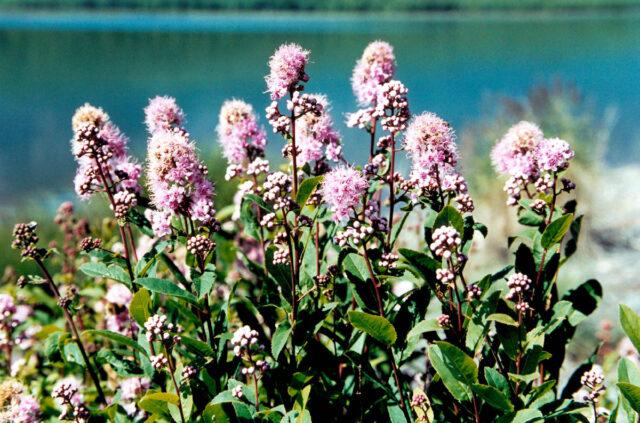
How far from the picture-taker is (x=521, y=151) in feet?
8.07

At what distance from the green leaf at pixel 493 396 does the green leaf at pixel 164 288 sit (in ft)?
3.00

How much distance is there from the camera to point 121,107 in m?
14.8

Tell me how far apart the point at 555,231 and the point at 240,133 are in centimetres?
128

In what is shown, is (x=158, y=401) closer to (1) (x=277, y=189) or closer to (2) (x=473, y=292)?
(1) (x=277, y=189)

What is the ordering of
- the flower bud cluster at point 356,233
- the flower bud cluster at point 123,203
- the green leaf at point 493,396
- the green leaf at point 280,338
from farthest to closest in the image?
the flower bud cluster at point 123,203
the green leaf at point 280,338
the flower bud cluster at point 356,233
the green leaf at point 493,396

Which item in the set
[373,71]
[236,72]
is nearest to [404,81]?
[236,72]

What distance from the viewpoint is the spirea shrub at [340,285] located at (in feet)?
6.88

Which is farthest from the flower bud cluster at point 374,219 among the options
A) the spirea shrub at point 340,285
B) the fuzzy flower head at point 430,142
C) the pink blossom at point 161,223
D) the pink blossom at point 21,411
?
the pink blossom at point 21,411

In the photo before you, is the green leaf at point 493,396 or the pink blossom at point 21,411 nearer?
the green leaf at point 493,396

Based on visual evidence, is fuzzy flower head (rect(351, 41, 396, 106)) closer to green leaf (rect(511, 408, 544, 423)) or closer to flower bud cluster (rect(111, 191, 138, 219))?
flower bud cluster (rect(111, 191, 138, 219))

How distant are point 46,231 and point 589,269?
5355 mm

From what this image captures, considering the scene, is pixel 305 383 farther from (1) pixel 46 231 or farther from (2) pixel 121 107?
(2) pixel 121 107

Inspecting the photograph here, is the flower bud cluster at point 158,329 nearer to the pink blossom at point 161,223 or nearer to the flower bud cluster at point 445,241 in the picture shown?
the pink blossom at point 161,223

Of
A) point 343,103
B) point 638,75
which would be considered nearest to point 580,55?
point 638,75
